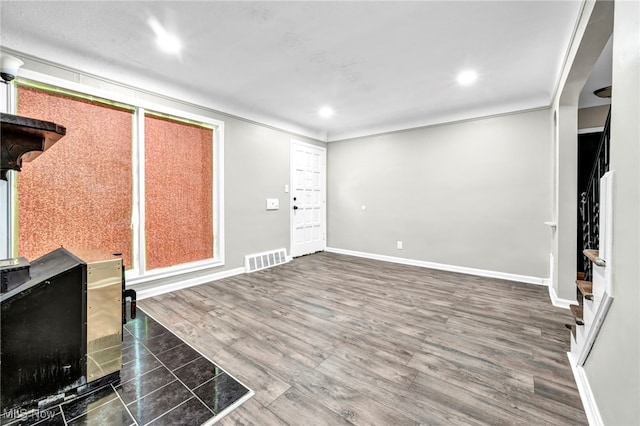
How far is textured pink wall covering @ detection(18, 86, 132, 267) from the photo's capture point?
2.39 meters

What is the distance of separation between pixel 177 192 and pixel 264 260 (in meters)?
1.73

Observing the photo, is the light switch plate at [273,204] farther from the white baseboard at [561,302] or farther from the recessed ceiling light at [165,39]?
the white baseboard at [561,302]

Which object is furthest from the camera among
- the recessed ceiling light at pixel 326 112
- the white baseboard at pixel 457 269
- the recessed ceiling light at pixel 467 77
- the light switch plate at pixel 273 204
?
the light switch plate at pixel 273 204

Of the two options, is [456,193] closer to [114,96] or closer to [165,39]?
[165,39]

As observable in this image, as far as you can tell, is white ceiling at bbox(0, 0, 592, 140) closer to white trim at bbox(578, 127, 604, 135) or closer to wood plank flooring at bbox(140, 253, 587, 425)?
white trim at bbox(578, 127, 604, 135)

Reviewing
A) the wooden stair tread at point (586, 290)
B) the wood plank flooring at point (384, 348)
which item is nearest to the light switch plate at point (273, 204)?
the wood plank flooring at point (384, 348)

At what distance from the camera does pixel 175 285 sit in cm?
337

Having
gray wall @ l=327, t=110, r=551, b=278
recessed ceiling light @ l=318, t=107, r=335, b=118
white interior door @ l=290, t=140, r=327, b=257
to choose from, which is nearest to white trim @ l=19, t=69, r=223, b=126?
recessed ceiling light @ l=318, t=107, r=335, b=118

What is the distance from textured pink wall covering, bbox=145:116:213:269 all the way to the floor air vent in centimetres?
62

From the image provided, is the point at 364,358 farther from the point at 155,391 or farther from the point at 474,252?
the point at 474,252

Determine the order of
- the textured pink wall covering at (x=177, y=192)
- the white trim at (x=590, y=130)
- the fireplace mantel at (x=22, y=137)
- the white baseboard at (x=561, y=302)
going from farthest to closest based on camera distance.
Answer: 1. the white trim at (x=590, y=130)
2. the textured pink wall covering at (x=177, y=192)
3. the white baseboard at (x=561, y=302)
4. the fireplace mantel at (x=22, y=137)

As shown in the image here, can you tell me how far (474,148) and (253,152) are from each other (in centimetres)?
345

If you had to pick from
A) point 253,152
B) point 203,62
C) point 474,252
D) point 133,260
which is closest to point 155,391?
point 133,260

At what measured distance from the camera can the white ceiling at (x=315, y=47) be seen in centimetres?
197
